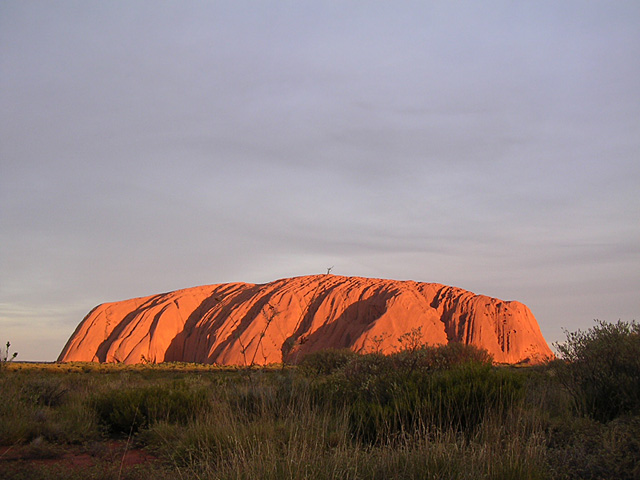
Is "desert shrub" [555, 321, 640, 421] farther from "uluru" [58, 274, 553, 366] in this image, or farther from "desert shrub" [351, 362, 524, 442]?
"uluru" [58, 274, 553, 366]

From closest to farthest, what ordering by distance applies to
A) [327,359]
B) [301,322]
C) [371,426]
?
[371,426] → [327,359] → [301,322]

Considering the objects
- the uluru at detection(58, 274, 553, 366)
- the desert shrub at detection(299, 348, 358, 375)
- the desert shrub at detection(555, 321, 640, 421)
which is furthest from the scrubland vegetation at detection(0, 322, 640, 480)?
the uluru at detection(58, 274, 553, 366)

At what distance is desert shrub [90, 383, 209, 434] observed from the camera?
9898 mm

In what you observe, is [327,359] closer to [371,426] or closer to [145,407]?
[145,407]

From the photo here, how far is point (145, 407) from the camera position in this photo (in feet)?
33.7

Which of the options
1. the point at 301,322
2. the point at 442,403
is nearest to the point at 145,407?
the point at 442,403

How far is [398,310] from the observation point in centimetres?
4438

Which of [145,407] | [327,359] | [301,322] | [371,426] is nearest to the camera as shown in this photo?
[371,426]

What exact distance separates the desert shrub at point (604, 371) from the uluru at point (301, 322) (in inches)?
1207

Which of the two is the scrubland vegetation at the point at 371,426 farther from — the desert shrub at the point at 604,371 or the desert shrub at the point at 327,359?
the desert shrub at the point at 327,359

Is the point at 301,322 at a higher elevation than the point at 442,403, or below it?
higher

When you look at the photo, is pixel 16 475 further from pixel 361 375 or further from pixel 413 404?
pixel 361 375

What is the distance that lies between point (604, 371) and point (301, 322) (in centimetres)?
4089

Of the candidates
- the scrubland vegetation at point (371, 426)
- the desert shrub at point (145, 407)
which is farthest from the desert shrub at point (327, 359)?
the desert shrub at point (145, 407)
